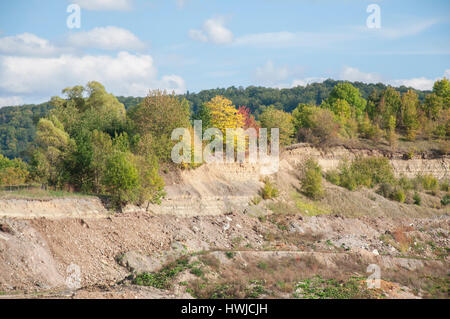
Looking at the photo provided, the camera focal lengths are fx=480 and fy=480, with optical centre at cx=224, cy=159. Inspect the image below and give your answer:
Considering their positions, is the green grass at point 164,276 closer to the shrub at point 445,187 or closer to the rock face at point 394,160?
the rock face at point 394,160

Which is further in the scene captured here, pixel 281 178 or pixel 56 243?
pixel 281 178

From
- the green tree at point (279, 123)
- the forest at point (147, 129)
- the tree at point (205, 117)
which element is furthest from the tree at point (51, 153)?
the green tree at point (279, 123)

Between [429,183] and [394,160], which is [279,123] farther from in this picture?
[429,183]

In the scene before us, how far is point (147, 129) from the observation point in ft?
123

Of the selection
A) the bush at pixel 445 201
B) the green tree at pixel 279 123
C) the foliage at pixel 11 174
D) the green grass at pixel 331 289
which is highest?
the green tree at pixel 279 123

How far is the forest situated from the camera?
3134cm

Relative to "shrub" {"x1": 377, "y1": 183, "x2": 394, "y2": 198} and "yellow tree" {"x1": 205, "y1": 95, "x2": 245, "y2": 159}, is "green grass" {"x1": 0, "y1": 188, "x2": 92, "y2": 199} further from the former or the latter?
"shrub" {"x1": 377, "y1": 183, "x2": 394, "y2": 198}

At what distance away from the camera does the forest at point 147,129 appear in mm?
31344

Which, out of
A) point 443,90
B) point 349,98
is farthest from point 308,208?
point 443,90

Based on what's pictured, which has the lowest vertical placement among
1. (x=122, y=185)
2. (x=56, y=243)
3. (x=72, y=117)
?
(x=56, y=243)

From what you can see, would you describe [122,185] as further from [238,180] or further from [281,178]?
[281,178]
